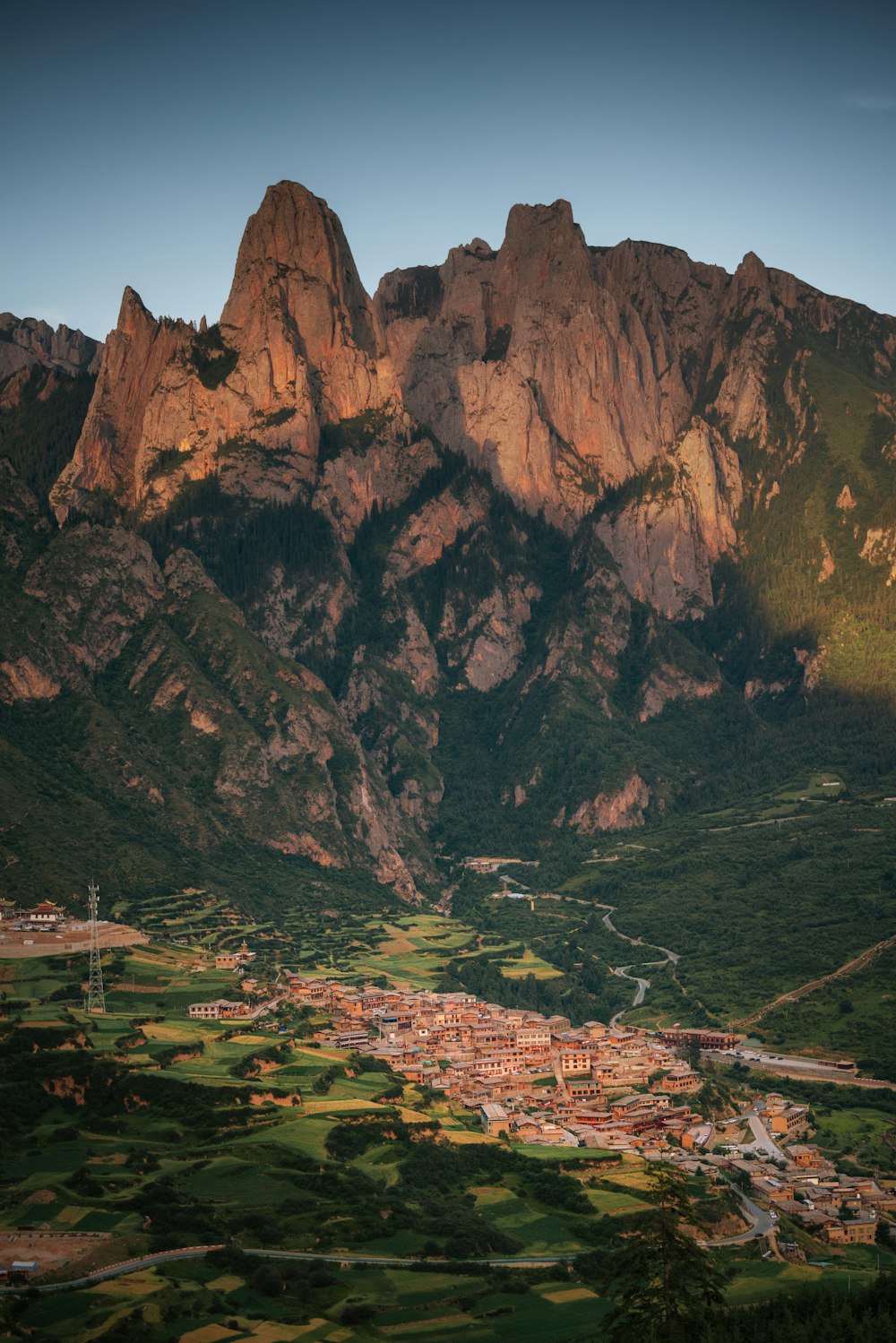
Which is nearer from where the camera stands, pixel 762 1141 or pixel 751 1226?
pixel 751 1226

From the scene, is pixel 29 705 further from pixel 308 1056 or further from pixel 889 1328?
pixel 889 1328

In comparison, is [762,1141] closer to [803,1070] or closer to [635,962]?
[803,1070]

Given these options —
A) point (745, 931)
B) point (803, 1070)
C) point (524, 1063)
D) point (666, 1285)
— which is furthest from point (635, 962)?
point (666, 1285)

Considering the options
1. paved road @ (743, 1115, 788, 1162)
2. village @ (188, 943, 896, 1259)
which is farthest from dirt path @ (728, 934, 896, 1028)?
paved road @ (743, 1115, 788, 1162)

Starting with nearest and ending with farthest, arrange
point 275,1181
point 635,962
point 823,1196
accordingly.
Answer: point 275,1181 < point 823,1196 < point 635,962

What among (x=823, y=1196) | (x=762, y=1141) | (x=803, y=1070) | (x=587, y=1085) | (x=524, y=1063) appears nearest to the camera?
(x=823, y=1196)

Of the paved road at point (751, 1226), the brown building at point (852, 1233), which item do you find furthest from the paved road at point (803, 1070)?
the brown building at point (852, 1233)

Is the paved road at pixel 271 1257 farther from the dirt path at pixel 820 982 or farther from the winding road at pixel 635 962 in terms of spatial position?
the dirt path at pixel 820 982
